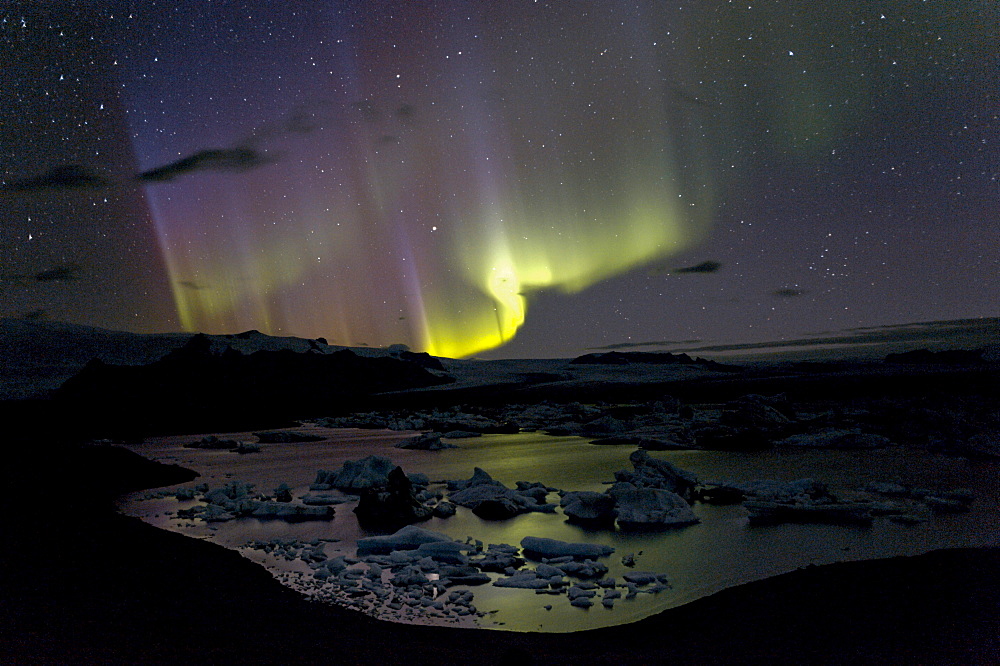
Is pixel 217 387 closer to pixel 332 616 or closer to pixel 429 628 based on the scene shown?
pixel 332 616

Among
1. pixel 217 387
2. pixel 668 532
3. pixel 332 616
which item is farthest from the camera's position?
pixel 217 387

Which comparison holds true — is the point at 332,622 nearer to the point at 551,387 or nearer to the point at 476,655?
the point at 476,655

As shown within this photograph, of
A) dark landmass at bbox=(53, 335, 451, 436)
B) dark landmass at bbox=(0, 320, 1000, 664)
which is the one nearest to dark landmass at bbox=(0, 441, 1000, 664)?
dark landmass at bbox=(0, 320, 1000, 664)

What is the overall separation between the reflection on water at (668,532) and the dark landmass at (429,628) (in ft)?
2.70

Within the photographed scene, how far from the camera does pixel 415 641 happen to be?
5855 mm

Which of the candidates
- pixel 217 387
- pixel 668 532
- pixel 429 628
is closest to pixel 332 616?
pixel 429 628

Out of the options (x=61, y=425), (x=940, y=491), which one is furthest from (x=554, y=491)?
(x=61, y=425)

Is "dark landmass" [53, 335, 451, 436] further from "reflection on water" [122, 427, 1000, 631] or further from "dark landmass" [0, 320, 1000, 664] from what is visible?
"dark landmass" [0, 320, 1000, 664]

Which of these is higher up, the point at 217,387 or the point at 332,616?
the point at 217,387

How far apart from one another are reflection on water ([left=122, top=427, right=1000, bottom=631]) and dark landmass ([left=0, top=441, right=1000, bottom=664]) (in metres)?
0.82

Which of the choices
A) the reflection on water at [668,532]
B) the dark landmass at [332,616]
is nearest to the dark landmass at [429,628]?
the dark landmass at [332,616]

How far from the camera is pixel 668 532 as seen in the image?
10969 millimetres

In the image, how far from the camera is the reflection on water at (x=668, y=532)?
770cm

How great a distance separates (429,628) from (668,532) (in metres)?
5.85
